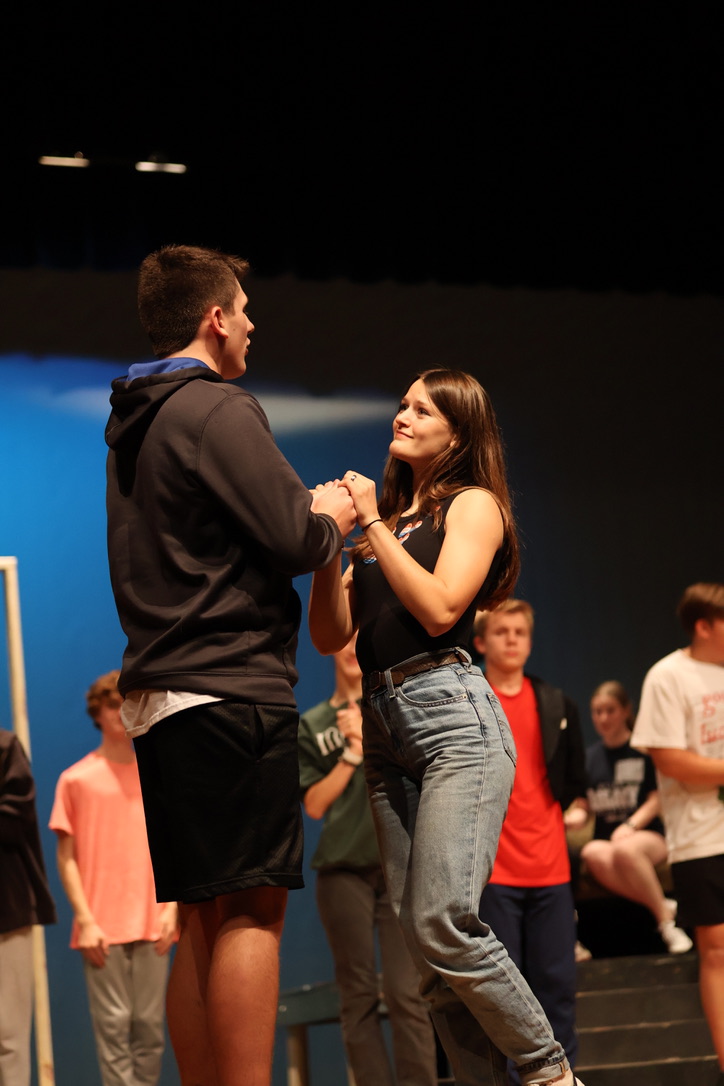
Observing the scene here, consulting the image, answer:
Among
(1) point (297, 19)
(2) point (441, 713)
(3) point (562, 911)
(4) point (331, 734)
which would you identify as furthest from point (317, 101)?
(2) point (441, 713)

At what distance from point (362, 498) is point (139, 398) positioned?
19.6 inches

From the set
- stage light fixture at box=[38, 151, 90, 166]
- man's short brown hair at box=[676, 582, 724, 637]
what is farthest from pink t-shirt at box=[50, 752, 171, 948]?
stage light fixture at box=[38, 151, 90, 166]

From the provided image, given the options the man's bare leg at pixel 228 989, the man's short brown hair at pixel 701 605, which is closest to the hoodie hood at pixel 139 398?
the man's bare leg at pixel 228 989

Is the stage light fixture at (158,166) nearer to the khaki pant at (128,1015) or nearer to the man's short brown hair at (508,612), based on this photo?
the man's short brown hair at (508,612)

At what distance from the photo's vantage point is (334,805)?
4668mm

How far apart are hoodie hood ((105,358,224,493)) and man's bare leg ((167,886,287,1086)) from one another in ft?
2.66

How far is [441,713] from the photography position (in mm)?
2424

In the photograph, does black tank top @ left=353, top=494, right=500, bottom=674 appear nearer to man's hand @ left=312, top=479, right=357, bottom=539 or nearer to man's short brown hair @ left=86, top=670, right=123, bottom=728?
man's hand @ left=312, top=479, right=357, bottom=539

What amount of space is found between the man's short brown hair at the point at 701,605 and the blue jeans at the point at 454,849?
79.0 inches

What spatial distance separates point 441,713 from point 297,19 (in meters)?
4.10

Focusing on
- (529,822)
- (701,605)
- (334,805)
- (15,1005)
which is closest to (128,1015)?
(15,1005)

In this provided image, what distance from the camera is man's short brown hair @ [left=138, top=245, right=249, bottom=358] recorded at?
241 centimetres

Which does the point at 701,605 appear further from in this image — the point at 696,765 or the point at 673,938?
the point at 673,938

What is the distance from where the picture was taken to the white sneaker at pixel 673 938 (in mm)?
5645
